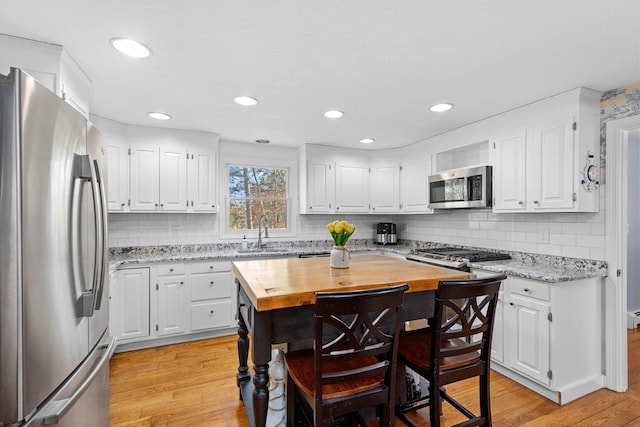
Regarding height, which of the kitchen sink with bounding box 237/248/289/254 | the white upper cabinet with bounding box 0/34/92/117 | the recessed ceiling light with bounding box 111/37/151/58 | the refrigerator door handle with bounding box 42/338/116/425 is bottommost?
the refrigerator door handle with bounding box 42/338/116/425

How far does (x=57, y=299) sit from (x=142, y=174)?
8.75ft

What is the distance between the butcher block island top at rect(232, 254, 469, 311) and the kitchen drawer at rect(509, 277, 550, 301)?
2.76 feet

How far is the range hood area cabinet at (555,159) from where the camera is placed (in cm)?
241

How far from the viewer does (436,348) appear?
1.51m

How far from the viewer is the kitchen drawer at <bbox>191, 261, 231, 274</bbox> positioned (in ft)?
11.3

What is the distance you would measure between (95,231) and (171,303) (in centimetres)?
218

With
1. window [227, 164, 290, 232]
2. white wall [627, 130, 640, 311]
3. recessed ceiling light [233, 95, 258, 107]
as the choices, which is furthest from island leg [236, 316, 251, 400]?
white wall [627, 130, 640, 311]

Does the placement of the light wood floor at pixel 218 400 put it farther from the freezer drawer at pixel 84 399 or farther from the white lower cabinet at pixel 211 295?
the freezer drawer at pixel 84 399

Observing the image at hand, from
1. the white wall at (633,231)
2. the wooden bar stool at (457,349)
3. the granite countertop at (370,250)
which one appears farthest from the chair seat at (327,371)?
the white wall at (633,231)

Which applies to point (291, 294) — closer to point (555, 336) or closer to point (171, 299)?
point (555, 336)

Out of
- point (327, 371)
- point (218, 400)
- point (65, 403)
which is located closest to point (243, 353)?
point (218, 400)

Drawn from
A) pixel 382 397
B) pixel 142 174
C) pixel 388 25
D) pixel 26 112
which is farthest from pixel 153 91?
pixel 382 397

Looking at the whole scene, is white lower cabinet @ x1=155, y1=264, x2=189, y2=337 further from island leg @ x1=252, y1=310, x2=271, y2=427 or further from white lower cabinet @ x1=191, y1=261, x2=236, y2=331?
island leg @ x1=252, y1=310, x2=271, y2=427

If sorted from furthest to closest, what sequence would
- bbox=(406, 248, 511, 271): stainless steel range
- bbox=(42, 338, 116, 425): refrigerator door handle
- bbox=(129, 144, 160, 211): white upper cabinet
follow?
bbox=(129, 144, 160, 211): white upper cabinet, bbox=(406, 248, 511, 271): stainless steel range, bbox=(42, 338, 116, 425): refrigerator door handle
